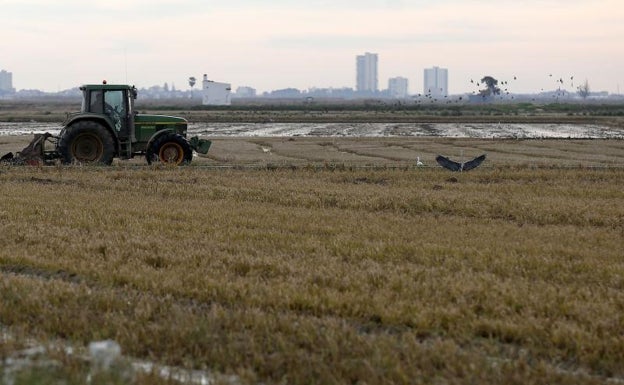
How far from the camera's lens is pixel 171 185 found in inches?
671

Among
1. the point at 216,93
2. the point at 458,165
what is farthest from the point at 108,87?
the point at 216,93

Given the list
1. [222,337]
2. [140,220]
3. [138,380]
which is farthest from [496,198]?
[138,380]

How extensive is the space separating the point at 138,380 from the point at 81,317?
169 cm

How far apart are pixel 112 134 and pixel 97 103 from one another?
920 mm

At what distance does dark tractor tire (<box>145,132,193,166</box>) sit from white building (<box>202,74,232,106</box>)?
96465 millimetres

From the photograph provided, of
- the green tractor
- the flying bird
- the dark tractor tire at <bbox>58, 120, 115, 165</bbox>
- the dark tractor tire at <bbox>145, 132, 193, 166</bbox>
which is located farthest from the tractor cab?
the flying bird

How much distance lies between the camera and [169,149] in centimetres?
2175

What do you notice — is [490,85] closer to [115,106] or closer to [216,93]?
[216,93]

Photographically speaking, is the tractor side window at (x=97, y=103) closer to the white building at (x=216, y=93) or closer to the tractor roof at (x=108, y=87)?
the tractor roof at (x=108, y=87)

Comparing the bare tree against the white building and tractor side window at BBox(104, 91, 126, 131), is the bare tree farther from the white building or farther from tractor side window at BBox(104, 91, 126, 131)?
tractor side window at BBox(104, 91, 126, 131)

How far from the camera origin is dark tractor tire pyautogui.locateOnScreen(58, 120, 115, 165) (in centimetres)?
2111

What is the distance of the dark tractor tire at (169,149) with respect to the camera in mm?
21562

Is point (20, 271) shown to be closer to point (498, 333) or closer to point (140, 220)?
point (140, 220)

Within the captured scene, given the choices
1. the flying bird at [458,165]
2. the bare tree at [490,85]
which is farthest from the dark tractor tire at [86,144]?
the bare tree at [490,85]
